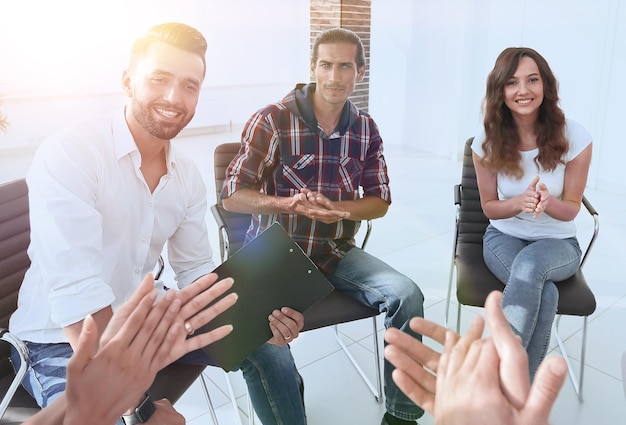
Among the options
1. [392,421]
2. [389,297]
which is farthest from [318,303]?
[392,421]

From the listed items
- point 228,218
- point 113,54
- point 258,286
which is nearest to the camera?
point 258,286

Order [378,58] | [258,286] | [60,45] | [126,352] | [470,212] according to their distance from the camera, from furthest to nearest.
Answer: [60,45] < [378,58] < [470,212] < [258,286] < [126,352]

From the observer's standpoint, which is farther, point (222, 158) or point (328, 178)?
point (222, 158)

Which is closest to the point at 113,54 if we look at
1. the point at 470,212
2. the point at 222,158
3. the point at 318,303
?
the point at 222,158

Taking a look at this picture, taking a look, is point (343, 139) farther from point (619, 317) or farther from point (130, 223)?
point (619, 317)

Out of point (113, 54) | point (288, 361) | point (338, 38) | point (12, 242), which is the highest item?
point (338, 38)

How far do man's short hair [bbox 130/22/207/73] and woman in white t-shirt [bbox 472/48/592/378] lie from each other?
123cm

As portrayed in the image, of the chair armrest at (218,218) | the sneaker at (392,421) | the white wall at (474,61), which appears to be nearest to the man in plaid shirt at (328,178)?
the sneaker at (392,421)

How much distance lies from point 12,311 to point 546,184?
1.89 m

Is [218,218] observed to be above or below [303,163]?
below

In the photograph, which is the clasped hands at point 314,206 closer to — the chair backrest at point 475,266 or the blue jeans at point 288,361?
the blue jeans at point 288,361

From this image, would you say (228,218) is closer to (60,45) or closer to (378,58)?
(378,58)

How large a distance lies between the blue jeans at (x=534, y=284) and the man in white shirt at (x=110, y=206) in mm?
768

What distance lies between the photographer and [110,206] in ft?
4.66
